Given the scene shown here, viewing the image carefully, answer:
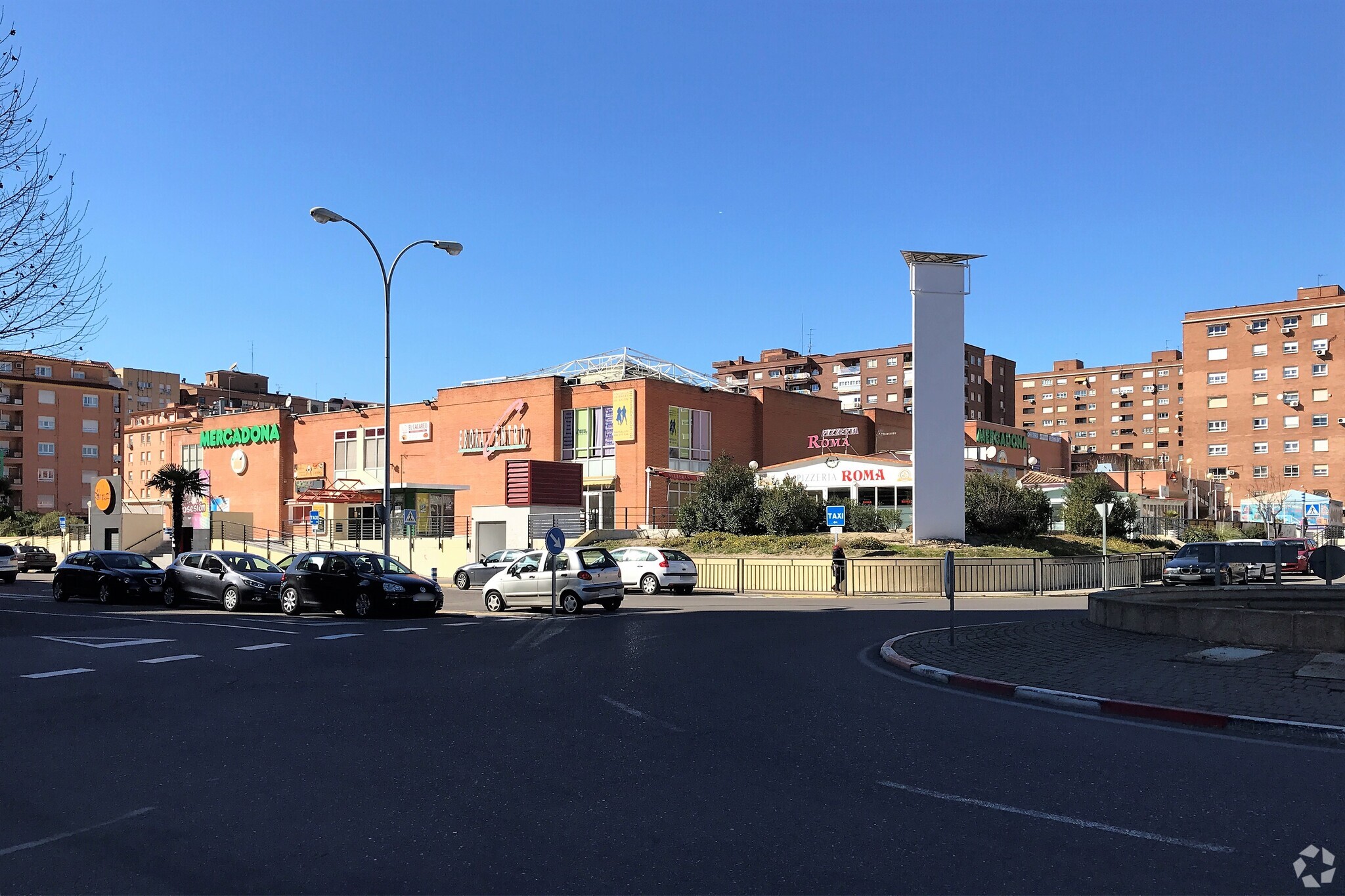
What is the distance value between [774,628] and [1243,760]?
38.0 ft

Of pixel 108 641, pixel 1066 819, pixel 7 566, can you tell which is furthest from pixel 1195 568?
pixel 7 566

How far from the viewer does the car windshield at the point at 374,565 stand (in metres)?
22.5

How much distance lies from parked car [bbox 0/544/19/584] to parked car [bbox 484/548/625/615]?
2649 cm

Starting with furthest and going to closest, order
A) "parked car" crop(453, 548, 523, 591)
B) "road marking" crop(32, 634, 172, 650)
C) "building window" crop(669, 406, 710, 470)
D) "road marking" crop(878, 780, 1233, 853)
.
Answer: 1. "building window" crop(669, 406, 710, 470)
2. "parked car" crop(453, 548, 523, 591)
3. "road marking" crop(32, 634, 172, 650)
4. "road marking" crop(878, 780, 1233, 853)

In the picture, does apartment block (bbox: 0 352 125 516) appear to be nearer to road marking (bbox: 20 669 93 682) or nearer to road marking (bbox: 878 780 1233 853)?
road marking (bbox: 20 669 93 682)

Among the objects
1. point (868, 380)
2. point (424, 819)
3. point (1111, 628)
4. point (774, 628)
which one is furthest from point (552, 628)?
point (868, 380)

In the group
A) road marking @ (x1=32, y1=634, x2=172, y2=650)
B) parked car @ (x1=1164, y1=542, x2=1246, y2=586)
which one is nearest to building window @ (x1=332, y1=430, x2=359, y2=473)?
road marking @ (x1=32, y1=634, x2=172, y2=650)

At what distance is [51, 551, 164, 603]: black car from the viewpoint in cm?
2602

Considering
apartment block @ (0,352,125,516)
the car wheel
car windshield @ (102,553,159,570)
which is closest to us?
the car wheel

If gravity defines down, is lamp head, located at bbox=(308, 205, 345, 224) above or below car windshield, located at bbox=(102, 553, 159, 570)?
above

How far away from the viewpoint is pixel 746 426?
193 ft

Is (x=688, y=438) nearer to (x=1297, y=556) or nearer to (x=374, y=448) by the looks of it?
(x=374, y=448)

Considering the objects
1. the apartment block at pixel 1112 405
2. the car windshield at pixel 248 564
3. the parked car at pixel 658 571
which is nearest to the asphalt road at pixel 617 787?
the car windshield at pixel 248 564

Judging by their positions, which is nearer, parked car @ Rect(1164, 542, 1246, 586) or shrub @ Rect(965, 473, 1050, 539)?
parked car @ Rect(1164, 542, 1246, 586)
